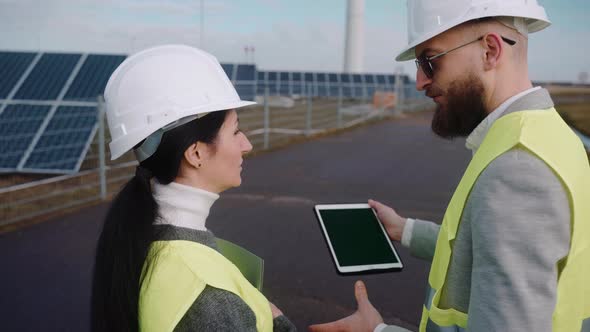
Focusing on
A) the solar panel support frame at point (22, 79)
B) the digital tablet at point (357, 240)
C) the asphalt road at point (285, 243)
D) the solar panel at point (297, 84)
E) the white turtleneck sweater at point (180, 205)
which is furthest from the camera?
the solar panel at point (297, 84)

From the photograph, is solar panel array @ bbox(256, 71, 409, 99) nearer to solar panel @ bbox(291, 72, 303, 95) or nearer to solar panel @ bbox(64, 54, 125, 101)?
solar panel @ bbox(291, 72, 303, 95)

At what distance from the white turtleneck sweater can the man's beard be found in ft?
2.90

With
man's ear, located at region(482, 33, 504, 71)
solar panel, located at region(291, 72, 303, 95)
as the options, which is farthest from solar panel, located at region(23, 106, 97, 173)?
solar panel, located at region(291, 72, 303, 95)

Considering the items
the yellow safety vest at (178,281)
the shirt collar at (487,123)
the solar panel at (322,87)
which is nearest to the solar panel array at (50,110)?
the yellow safety vest at (178,281)

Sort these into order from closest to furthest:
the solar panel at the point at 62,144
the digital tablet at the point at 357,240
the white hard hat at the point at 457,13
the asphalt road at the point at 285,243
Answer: the white hard hat at the point at 457,13 → the digital tablet at the point at 357,240 → the asphalt road at the point at 285,243 → the solar panel at the point at 62,144

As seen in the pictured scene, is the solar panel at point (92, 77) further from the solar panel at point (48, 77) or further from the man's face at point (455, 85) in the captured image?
the man's face at point (455, 85)

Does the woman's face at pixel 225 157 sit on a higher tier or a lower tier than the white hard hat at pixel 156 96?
lower

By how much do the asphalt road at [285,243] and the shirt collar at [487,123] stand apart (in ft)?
8.59

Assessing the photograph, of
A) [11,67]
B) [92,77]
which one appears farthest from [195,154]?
[11,67]

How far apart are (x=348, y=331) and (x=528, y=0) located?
1344 mm

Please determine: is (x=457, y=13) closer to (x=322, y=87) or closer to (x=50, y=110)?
→ (x=50, y=110)

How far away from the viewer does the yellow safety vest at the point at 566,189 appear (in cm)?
139

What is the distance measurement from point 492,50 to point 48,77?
10.2 m

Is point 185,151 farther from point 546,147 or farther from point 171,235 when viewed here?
point 546,147
